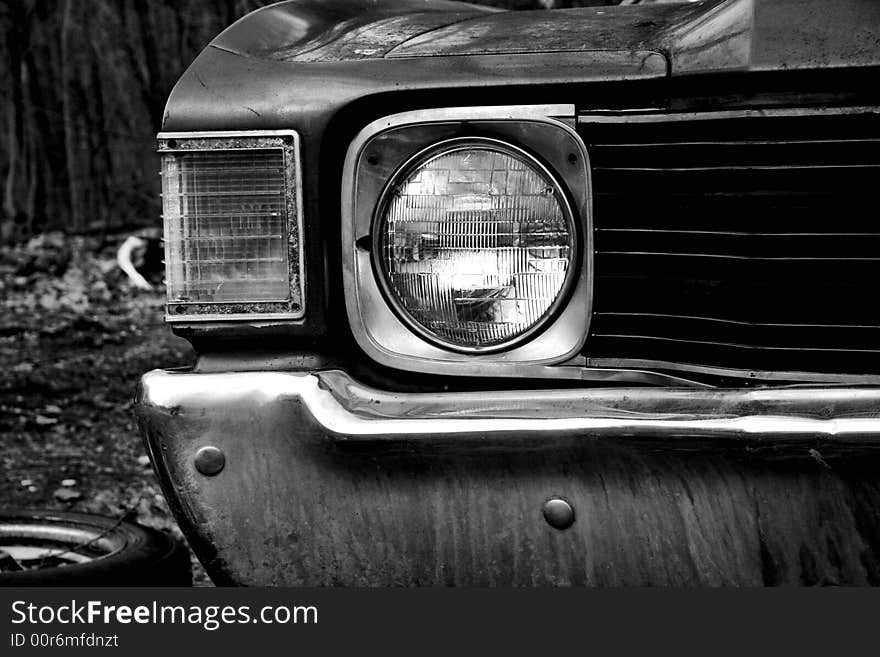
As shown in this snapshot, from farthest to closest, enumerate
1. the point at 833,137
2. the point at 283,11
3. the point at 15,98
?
the point at 15,98 < the point at 283,11 < the point at 833,137

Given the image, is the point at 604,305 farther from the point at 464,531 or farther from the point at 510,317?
the point at 464,531

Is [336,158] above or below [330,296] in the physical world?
above

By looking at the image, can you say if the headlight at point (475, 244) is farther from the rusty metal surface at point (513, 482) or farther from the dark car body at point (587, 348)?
the rusty metal surface at point (513, 482)

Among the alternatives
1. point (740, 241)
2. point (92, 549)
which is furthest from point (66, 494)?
point (740, 241)

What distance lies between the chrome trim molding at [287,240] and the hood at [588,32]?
15cm

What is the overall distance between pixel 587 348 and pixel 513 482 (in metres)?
0.25

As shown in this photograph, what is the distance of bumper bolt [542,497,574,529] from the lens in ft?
4.71

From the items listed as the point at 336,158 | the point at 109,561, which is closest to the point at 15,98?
the point at 109,561

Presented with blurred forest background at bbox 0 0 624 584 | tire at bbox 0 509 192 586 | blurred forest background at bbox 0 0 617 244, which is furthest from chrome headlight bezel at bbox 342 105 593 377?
blurred forest background at bbox 0 0 617 244

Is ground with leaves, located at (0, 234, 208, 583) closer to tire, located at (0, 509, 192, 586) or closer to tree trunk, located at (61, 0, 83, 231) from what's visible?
tire, located at (0, 509, 192, 586)

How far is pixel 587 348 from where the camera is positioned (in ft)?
5.10

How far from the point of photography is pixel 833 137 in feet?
4.59

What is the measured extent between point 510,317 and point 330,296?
278 mm

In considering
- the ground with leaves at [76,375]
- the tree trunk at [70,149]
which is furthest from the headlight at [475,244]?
the tree trunk at [70,149]
